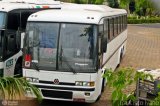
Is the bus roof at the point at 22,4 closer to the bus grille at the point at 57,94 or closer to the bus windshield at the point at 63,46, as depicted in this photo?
→ the bus windshield at the point at 63,46

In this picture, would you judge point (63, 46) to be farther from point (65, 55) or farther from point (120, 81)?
point (120, 81)

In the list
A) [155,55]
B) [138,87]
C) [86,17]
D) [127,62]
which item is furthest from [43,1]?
[138,87]

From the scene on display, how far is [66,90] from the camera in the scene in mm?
9914

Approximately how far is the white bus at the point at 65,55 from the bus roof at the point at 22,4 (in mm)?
3005

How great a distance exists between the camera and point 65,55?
10.1 metres

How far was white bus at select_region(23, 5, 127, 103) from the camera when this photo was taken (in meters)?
9.94

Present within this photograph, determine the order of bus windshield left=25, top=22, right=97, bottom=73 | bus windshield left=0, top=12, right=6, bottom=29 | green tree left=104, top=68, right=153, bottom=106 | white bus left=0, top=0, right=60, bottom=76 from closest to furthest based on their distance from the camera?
1. green tree left=104, top=68, right=153, bottom=106
2. bus windshield left=25, top=22, right=97, bottom=73
3. white bus left=0, top=0, right=60, bottom=76
4. bus windshield left=0, top=12, right=6, bottom=29

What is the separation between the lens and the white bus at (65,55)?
9.94 m

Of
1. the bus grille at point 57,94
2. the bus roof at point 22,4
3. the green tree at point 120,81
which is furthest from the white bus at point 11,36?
the green tree at point 120,81

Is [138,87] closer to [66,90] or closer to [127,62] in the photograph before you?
[66,90]

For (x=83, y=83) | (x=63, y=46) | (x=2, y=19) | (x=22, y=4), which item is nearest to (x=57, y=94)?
(x=83, y=83)

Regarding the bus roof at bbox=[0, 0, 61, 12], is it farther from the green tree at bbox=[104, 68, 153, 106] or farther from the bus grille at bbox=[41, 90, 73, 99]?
the green tree at bbox=[104, 68, 153, 106]

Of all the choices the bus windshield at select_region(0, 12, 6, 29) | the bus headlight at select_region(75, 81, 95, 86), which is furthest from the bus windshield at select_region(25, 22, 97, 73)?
the bus windshield at select_region(0, 12, 6, 29)

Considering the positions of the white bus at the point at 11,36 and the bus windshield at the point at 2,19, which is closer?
the white bus at the point at 11,36
